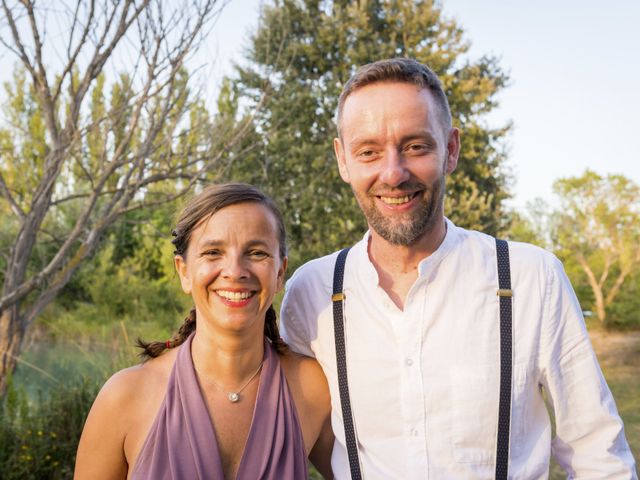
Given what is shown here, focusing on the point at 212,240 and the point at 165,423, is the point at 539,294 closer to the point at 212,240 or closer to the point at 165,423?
the point at 212,240

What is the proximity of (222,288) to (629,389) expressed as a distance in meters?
9.28

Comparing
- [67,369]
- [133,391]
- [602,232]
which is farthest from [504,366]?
[602,232]

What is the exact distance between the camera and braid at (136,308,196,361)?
2.24m

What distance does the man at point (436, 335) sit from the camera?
6.05 feet

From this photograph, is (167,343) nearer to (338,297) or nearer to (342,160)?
(338,297)

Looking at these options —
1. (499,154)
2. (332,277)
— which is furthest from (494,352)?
(499,154)

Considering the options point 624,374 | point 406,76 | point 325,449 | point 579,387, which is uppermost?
point 406,76

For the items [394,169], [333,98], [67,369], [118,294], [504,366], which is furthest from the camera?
[118,294]

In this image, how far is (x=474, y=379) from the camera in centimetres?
186

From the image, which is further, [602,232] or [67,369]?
[602,232]

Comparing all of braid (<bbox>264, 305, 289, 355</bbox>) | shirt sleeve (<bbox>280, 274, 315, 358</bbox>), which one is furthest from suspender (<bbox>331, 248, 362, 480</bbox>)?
braid (<bbox>264, 305, 289, 355</bbox>)

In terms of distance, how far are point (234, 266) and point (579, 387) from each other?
112cm

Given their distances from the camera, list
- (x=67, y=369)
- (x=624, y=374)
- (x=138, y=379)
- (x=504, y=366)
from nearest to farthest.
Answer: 1. (x=504, y=366)
2. (x=138, y=379)
3. (x=67, y=369)
4. (x=624, y=374)

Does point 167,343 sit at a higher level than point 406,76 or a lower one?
lower
